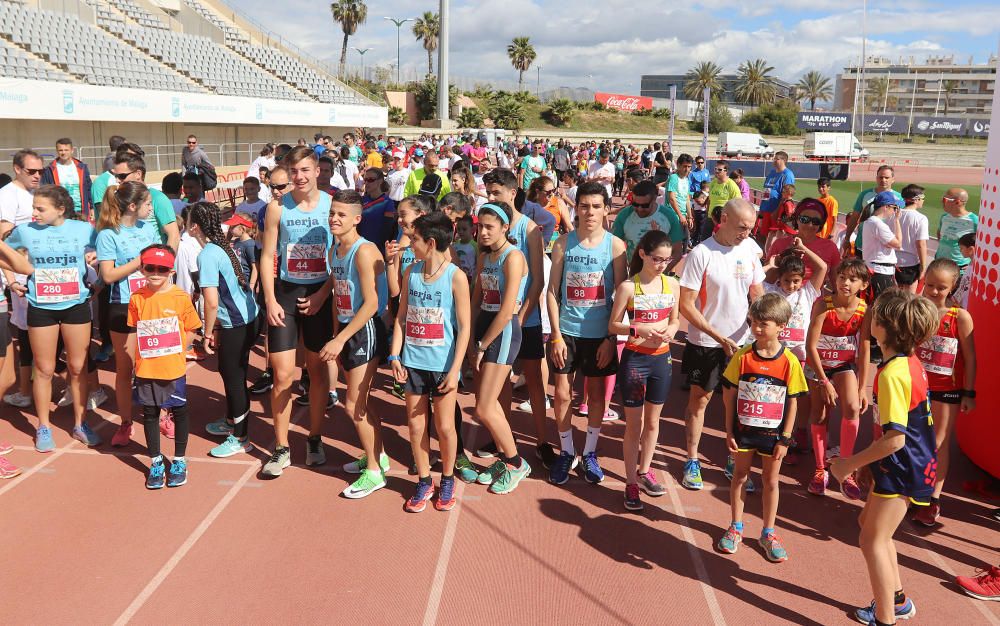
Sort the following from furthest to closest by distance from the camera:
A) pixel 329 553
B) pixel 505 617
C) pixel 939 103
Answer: pixel 939 103, pixel 329 553, pixel 505 617

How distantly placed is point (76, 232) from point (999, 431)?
6.61 meters

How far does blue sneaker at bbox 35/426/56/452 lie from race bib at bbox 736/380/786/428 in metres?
4.87

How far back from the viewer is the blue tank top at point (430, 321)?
4363 mm

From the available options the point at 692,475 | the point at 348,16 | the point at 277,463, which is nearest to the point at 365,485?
the point at 277,463

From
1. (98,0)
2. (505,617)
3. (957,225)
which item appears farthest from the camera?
(98,0)

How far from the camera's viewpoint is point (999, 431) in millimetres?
4840

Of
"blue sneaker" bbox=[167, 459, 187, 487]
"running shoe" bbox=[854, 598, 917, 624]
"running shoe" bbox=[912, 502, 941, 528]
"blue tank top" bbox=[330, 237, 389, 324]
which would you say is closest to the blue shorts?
"running shoe" bbox=[854, 598, 917, 624]

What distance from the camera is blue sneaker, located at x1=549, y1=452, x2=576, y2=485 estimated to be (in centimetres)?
497

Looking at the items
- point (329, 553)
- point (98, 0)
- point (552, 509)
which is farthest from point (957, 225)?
point (98, 0)

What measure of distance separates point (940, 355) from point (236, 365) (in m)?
4.77

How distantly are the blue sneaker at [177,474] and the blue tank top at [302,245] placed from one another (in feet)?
4.67

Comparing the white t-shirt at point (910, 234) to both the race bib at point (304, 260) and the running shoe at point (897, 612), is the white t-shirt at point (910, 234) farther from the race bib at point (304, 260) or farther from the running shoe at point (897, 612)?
the race bib at point (304, 260)

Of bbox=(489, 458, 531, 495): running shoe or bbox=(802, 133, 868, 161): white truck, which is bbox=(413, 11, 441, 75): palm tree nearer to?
bbox=(802, 133, 868, 161): white truck

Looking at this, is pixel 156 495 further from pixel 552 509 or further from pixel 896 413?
pixel 896 413
